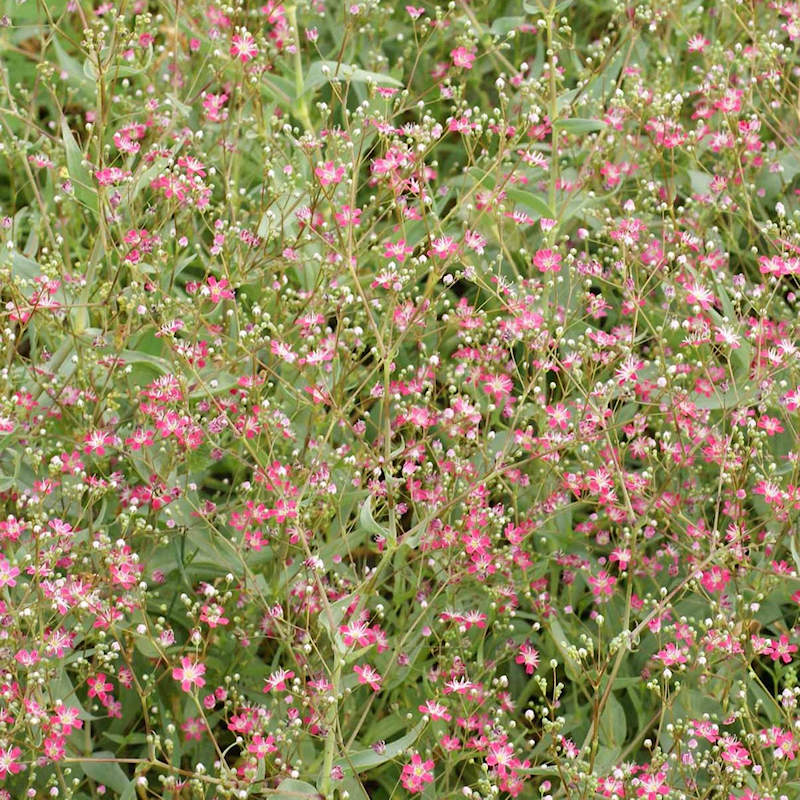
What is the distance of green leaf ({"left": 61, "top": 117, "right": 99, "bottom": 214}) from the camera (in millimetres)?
3451

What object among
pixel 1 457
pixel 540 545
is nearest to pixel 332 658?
pixel 540 545

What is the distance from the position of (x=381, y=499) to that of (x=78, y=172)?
1260mm

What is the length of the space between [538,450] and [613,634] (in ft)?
2.17

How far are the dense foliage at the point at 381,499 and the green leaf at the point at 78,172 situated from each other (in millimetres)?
14

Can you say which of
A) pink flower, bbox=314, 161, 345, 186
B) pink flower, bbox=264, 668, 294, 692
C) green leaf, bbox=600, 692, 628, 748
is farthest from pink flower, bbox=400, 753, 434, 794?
pink flower, bbox=314, 161, 345, 186

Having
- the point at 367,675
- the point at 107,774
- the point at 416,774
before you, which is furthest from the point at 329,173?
the point at 107,774

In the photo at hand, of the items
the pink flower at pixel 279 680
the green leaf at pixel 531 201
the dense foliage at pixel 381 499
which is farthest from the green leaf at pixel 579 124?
the pink flower at pixel 279 680

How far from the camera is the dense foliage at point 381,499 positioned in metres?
3.08

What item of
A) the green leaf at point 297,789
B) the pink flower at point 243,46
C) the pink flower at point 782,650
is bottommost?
the green leaf at point 297,789

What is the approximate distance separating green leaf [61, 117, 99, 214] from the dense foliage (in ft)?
0.05

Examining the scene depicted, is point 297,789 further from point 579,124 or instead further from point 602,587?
point 579,124

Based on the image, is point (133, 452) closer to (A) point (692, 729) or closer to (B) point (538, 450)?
(B) point (538, 450)

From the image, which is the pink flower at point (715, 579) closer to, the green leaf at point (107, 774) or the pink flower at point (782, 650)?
the pink flower at point (782, 650)

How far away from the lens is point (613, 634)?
3621mm
